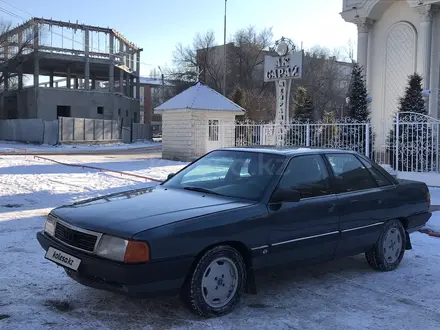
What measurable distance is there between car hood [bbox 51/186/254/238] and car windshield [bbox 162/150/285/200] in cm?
19

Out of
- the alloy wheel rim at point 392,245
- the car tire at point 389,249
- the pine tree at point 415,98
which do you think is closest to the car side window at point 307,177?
the car tire at point 389,249

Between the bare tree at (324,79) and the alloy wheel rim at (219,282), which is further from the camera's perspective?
the bare tree at (324,79)

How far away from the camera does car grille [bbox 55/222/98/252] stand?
157 inches

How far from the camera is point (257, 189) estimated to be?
4777 millimetres

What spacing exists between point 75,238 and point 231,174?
73.1 inches

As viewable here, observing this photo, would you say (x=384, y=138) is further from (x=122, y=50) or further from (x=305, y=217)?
(x=122, y=50)

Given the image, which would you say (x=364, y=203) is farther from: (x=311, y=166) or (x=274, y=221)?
(x=274, y=221)

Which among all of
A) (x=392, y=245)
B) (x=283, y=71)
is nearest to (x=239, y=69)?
(x=283, y=71)

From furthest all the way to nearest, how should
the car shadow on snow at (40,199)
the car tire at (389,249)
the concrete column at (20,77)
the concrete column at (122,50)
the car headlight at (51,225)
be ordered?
the concrete column at (122,50) < the concrete column at (20,77) < the car shadow on snow at (40,199) < the car tire at (389,249) < the car headlight at (51,225)

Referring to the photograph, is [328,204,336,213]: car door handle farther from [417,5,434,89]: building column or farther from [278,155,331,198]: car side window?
[417,5,434,89]: building column

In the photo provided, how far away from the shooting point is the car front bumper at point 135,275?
3.76 meters

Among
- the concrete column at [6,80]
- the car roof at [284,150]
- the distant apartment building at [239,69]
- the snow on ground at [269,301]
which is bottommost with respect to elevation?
the snow on ground at [269,301]

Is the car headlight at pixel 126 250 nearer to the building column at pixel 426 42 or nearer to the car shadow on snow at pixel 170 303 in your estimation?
the car shadow on snow at pixel 170 303

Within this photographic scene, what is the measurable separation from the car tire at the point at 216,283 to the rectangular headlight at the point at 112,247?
0.64 m
